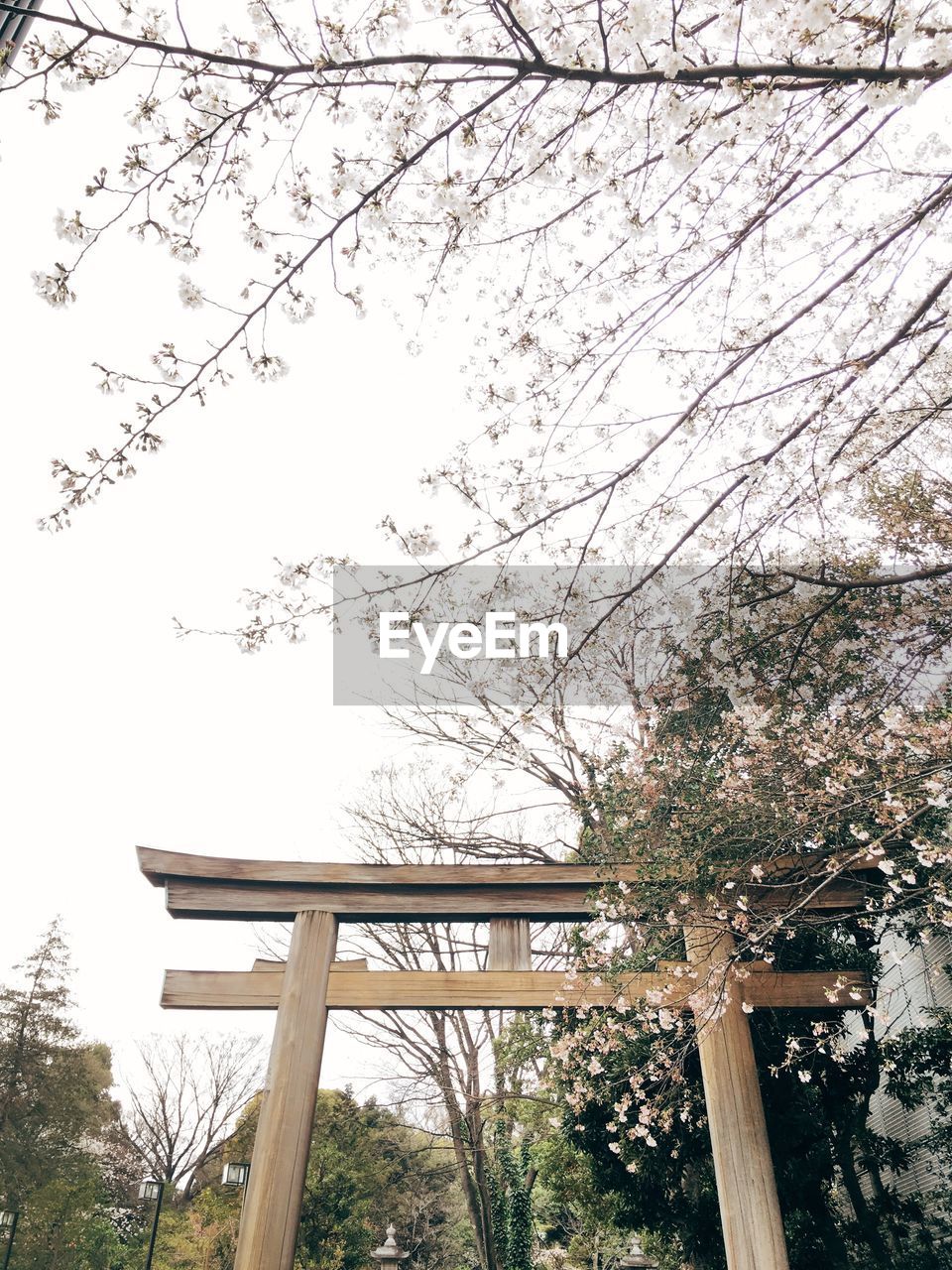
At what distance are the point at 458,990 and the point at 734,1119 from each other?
1.52 metres

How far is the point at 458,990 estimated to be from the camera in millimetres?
4055

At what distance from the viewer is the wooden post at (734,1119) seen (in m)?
3.73

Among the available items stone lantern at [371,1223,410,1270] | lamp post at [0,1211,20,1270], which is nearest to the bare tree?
lamp post at [0,1211,20,1270]

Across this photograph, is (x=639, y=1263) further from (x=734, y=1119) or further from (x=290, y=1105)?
(x=290, y=1105)

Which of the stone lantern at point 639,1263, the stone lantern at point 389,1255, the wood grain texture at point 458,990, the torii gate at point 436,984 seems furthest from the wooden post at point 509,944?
the stone lantern at point 389,1255

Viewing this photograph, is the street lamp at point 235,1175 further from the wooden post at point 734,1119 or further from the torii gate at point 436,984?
the wooden post at point 734,1119

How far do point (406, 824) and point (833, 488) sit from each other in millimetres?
7095

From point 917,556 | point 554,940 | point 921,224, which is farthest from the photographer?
point 554,940

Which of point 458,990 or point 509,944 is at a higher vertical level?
point 509,944

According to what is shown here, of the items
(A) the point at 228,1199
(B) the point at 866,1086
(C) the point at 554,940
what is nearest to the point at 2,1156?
(A) the point at 228,1199

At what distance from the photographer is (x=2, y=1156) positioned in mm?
14203

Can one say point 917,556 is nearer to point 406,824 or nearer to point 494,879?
point 494,879

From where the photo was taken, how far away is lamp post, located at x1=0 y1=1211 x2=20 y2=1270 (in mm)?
12227

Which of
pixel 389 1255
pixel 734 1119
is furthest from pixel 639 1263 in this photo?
pixel 734 1119
